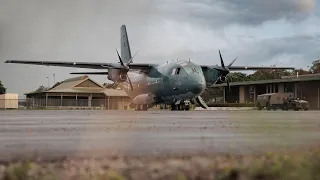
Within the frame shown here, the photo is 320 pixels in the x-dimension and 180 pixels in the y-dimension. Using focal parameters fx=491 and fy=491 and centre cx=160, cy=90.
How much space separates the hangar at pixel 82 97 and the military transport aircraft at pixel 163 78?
56.2ft

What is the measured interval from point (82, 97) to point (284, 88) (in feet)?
103

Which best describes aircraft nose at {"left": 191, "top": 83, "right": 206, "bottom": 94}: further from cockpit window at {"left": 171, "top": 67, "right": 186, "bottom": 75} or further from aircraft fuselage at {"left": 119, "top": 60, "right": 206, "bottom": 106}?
cockpit window at {"left": 171, "top": 67, "right": 186, "bottom": 75}

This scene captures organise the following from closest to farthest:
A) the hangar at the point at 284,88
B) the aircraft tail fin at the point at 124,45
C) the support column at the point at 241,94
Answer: the aircraft tail fin at the point at 124,45 < the hangar at the point at 284,88 < the support column at the point at 241,94

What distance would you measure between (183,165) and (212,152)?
5.28 ft

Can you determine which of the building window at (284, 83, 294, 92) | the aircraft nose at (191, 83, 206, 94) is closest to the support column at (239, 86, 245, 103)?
the building window at (284, 83, 294, 92)

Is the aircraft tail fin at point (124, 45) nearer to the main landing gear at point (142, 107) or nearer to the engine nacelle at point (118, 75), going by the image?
the main landing gear at point (142, 107)

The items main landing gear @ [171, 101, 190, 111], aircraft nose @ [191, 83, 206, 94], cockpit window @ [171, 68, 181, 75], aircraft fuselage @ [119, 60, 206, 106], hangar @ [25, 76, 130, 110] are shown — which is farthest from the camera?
hangar @ [25, 76, 130, 110]

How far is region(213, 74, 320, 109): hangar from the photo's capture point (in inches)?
2566

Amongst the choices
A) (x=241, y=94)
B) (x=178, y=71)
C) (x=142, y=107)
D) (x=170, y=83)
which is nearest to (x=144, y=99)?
(x=142, y=107)

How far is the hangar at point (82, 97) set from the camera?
213ft

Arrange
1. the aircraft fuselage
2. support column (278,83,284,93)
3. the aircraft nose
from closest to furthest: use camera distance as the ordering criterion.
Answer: the aircraft nose < the aircraft fuselage < support column (278,83,284,93)

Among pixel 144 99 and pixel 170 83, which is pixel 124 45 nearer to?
pixel 144 99

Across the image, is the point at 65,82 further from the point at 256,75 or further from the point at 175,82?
the point at 175,82

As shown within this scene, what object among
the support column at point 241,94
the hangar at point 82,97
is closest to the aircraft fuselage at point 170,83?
the hangar at point 82,97
